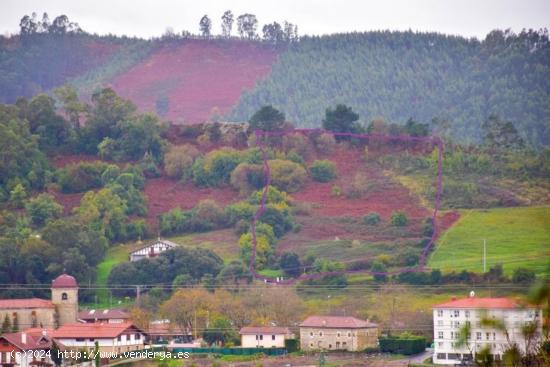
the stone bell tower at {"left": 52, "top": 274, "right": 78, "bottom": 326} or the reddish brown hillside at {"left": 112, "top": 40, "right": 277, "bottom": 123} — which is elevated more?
the reddish brown hillside at {"left": 112, "top": 40, "right": 277, "bottom": 123}

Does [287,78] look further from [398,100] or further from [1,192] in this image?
[1,192]

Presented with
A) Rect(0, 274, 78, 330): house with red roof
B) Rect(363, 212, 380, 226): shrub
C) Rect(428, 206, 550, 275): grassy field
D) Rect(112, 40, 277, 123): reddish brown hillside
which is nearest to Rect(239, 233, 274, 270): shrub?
Rect(363, 212, 380, 226): shrub

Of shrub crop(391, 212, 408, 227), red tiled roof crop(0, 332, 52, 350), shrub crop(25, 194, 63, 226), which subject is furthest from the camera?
shrub crop(25, 194, 63, 226)

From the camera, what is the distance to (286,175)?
91.0 metres

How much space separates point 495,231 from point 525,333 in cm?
5022

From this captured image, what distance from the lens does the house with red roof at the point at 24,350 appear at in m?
57.3

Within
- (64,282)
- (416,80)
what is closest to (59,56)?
(416,80)

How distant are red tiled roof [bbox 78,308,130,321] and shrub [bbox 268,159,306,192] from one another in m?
25.1

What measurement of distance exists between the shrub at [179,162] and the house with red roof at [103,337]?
33.6 m

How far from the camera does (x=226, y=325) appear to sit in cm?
6450

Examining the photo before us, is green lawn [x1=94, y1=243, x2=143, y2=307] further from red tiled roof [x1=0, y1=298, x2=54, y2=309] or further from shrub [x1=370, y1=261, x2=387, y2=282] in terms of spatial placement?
shrub [x1=370, y1=261, x2=387, y2=282]

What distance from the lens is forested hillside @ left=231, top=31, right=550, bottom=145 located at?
409 ft

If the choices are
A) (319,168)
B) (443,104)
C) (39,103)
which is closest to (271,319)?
(319,168)

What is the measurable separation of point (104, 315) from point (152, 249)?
43.1 ft
